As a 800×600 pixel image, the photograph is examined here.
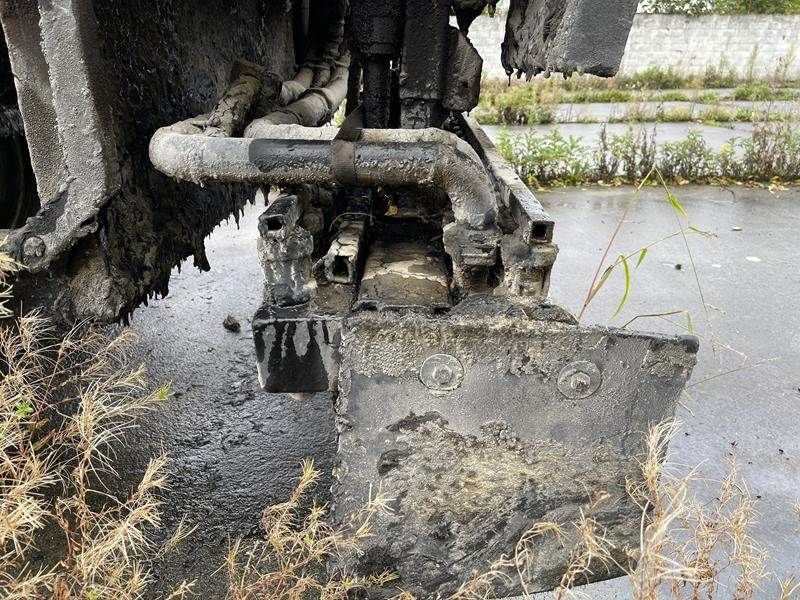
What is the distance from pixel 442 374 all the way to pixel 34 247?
3.96 ft

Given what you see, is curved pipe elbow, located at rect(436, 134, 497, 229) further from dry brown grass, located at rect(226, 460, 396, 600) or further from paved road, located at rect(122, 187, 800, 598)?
paved road, located at rect(122, 187, 800, 598)

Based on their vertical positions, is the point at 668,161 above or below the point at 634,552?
below

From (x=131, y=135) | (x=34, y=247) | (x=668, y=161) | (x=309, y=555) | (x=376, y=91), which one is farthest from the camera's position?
(x=668, y=161)

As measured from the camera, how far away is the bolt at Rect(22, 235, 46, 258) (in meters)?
1.74

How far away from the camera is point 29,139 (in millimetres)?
1751

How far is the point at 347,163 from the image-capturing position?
5.35ft

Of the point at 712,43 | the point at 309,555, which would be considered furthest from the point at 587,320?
the point at 712,43

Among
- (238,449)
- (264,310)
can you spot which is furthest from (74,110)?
(238,449)

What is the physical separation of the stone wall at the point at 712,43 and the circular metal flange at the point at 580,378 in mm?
13765

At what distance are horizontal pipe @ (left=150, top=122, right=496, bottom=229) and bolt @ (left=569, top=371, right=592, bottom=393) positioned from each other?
1.65 ft

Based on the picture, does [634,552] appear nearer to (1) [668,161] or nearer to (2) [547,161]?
(2) [547,161]

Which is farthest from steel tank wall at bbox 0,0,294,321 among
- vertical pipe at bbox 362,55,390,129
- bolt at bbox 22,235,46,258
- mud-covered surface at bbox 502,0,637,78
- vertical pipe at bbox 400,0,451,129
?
mud-covered surface at bbox 502,0,637,78

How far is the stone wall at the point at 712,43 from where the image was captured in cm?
1416

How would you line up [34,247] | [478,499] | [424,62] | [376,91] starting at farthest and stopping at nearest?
[376,91] < [424,62] < [34,247] < [478,499]
